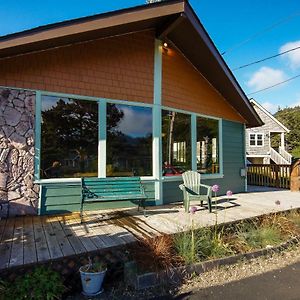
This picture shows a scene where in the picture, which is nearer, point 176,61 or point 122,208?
point 122,208

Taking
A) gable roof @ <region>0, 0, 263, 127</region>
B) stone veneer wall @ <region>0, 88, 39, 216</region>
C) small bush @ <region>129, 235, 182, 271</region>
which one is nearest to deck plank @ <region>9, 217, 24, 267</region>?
stone veneer wall @ <region>0, 88, 39, 216</region>

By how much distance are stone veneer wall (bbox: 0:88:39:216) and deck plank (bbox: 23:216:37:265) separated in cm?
39

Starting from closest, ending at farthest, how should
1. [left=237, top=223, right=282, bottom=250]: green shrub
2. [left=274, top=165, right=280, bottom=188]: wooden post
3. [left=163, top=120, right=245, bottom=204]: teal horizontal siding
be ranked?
[left=237, top=223, right=282, bottom=250]: green shrub < [left=163, top=120, right=245, bottom=204]: teal horizontal siding < [left=274, top=165, right=280, bottom=188]: wooden post

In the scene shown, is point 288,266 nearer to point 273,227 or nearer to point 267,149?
point 273,227

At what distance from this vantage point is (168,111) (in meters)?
6.41

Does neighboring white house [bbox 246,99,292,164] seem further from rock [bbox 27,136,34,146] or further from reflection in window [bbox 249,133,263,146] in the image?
rock [bbox 27,136,34,146]

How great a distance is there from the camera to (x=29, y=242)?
3385 mm

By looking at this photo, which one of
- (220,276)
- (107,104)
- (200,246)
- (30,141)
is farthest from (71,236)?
(107,104)

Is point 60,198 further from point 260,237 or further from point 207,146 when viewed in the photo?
point 207,146

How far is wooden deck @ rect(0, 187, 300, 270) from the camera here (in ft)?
10.0

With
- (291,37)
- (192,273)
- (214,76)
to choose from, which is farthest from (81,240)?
(291,37)

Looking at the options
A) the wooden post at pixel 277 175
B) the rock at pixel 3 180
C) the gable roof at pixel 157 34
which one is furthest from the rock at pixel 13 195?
the wooden post at pixel 277 175

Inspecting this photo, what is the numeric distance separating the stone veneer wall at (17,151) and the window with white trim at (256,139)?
20.7m

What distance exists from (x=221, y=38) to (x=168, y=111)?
32.6 feet
